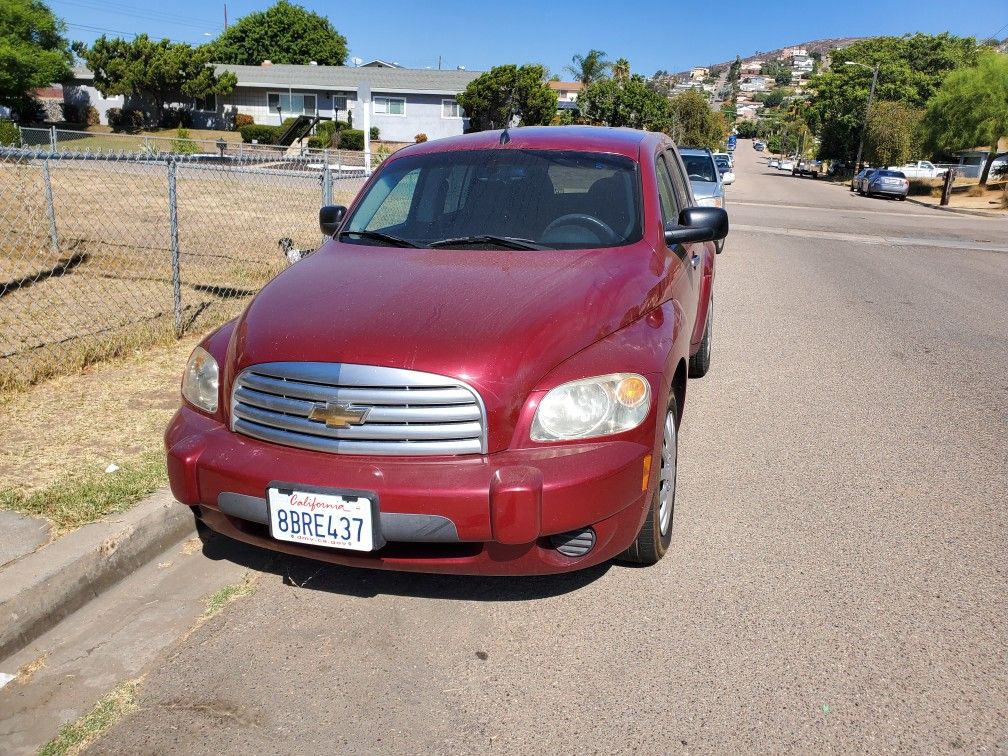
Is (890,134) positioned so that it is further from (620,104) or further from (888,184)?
(888,184)

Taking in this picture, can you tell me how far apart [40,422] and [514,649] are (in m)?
3.24

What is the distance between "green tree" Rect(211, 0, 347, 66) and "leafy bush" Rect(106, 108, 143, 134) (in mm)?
28445

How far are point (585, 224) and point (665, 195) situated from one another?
77 centimetres

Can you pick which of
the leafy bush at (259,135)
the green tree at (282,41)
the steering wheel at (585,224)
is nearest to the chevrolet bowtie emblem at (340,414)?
the steering wheel at (585,224)

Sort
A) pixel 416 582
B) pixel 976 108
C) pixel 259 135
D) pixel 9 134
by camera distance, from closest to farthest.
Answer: pixel 416 582
pixel 9 134
pixel 976 108
pixel 259 135

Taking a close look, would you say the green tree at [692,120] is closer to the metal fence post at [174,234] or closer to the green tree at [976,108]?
the green tree at [976,108]

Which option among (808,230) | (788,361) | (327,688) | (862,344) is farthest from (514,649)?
(808,230)

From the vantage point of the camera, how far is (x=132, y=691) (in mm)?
2826

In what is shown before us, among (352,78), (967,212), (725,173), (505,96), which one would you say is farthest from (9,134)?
(967,212)

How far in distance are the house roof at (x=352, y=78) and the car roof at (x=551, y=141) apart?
49.6 meters

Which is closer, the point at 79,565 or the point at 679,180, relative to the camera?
the point at 79,565

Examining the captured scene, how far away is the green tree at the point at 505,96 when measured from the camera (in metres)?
48.1

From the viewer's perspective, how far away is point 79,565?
11.0 feet

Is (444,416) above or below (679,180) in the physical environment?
below
